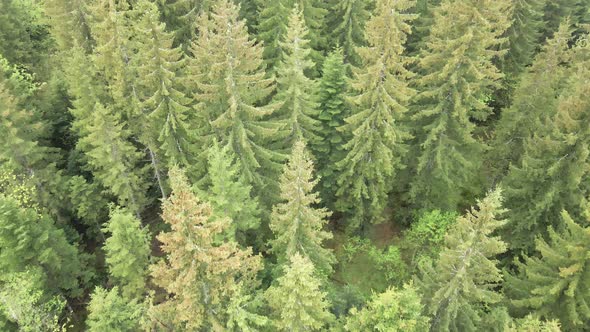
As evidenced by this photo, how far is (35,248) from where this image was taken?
2442 centimetres

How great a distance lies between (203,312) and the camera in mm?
18828

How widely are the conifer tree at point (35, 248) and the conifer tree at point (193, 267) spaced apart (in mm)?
9731

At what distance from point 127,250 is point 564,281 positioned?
20.7m

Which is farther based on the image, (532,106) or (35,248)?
(532,106)

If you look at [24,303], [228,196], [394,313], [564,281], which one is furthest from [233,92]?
[564,281]

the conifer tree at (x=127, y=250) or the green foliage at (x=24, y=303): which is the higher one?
the conifer tree at (x=127, y=250)

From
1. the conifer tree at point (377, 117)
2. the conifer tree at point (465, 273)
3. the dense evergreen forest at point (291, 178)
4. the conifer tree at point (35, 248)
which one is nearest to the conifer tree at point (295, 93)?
the dense evergreen forest at point (291, 178)

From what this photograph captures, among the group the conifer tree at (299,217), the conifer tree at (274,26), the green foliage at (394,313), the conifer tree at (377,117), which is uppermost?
the conifer tree at (274,26)

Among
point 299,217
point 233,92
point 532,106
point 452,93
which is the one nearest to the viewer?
point 299,217

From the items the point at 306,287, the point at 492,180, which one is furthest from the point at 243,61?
the point at 492,180

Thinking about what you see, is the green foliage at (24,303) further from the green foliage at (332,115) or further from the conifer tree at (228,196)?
the green foliage at (332,115)

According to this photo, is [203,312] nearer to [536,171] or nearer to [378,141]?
[378,141]

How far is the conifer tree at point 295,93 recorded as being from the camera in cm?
2330

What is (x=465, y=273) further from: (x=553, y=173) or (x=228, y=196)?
(x=228, y=196)
